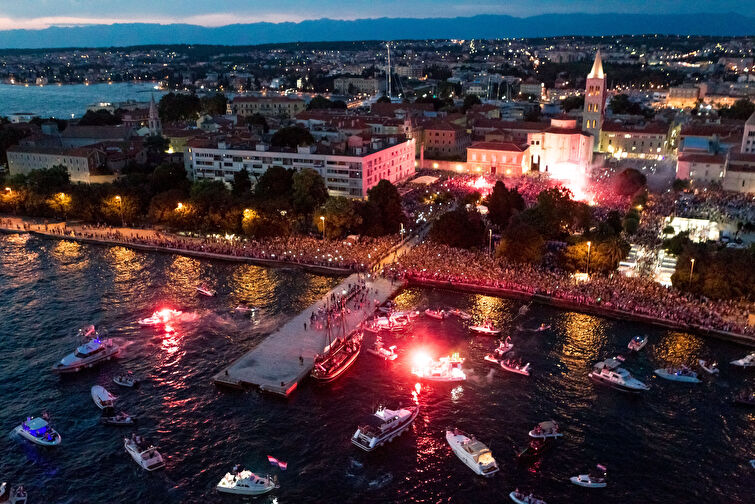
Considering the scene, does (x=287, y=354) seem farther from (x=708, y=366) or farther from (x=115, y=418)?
(x=708, y=366)

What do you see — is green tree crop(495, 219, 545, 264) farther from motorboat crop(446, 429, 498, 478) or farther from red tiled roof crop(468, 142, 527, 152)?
red tiled roof crop(468, 142, 527, 152)

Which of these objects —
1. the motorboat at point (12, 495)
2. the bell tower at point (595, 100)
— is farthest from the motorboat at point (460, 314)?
the bell tower at point (595, 100)

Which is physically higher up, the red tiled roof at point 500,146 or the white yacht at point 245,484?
the red tiled roof at point 500,146

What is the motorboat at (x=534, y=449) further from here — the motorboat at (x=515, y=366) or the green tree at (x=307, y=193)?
the green tree at (x=307, y=193)

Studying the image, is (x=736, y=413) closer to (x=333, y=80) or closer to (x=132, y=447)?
(x=132, y=447)

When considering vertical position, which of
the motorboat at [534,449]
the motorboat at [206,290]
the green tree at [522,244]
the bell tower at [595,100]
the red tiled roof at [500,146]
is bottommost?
the motorboat at [534,449]

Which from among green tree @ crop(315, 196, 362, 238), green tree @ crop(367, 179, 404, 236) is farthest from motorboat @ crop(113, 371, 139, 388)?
green tree @ crop(367, 179, 404, 236)

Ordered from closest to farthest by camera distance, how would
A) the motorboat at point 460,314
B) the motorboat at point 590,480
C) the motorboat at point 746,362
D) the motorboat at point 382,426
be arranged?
1. the motorboat at point 590,480
2. the motorboat at point 382,426
3. the motorboat at point 746,362
4. the motorboat at point 460,314

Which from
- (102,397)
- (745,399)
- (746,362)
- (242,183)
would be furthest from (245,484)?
(242,183)

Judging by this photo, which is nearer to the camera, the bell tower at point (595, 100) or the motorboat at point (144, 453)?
the motorboat at point (144, 453)
